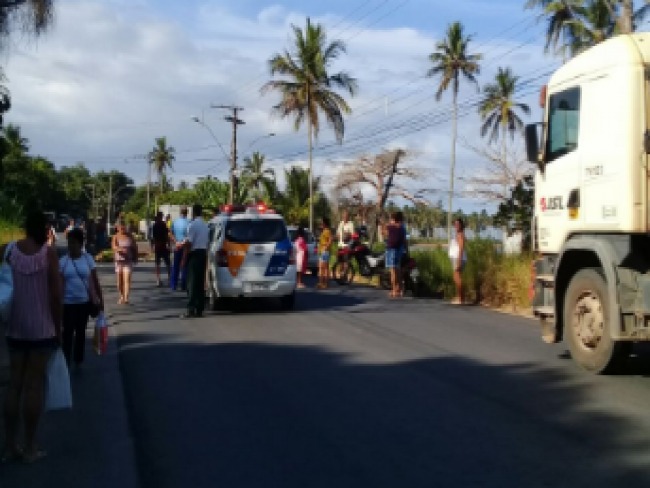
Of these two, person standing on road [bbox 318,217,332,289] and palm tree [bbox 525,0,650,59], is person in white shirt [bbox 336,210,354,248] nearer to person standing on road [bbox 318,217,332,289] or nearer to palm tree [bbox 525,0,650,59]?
person standing on road [bbox 318,217,332,289]

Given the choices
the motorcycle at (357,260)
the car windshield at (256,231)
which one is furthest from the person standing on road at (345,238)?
the car windshield at (256,231)

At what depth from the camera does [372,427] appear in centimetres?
723

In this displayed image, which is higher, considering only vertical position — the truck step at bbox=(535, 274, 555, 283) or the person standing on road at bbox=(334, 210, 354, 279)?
the person standing on road at bbox=(334, 210, 354, 279)

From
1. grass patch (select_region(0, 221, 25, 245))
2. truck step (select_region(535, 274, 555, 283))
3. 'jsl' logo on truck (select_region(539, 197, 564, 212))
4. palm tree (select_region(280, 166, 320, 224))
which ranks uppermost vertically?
palm tree (select_region(280, 166, 320, 224))

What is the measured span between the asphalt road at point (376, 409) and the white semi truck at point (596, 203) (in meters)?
0.64

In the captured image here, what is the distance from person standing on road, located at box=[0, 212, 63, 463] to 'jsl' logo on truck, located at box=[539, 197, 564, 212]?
5854 mm

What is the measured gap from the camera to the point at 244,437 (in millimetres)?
7027

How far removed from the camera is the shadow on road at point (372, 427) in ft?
19.5

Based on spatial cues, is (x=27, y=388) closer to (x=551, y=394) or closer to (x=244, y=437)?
(x=244, y=437)

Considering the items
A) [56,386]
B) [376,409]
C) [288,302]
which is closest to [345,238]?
[288,302]

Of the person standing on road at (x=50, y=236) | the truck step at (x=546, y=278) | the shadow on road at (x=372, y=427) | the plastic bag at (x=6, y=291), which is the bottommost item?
the shadow on road at (x=372, y=427)

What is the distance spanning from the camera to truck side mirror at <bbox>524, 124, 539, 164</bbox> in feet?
33.6

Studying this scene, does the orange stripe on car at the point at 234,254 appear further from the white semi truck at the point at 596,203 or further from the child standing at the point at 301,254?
the white semi truck at the point at 596,203

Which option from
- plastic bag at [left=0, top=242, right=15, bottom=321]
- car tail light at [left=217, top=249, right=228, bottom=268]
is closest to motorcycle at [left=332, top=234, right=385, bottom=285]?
car tail light at [left=217, top=249, right=228, bottom=268]
